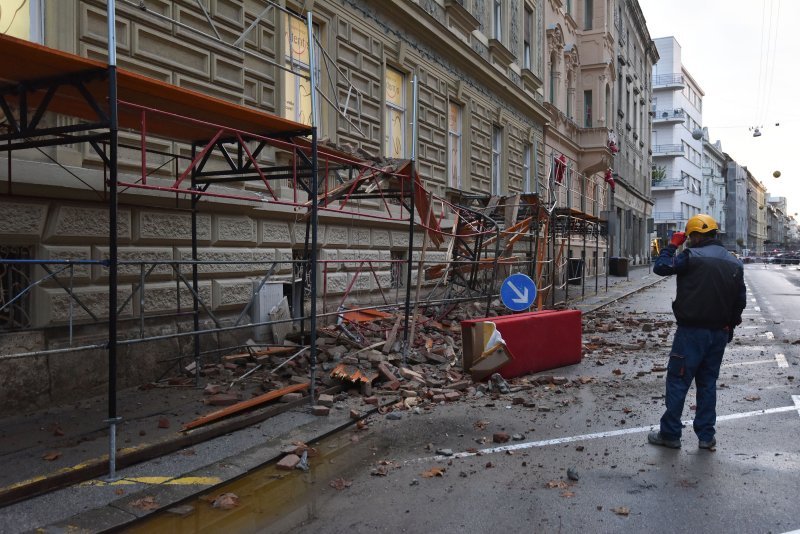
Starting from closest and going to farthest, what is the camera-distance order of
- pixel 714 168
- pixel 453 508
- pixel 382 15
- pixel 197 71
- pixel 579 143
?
pixel 453 508 < pixel 197 71 < pixel 382 15 < pixel 579 143 < pixel 714 168

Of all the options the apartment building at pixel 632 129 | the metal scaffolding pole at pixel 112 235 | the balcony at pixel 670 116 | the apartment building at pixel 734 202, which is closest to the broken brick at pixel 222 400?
the metal scaffolding pole at pixel 112 235

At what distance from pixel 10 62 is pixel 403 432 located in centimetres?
427

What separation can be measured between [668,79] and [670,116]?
4.29 metres

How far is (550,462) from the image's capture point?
5102mm

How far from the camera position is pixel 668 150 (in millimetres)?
73125

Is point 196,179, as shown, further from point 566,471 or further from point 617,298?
point 617,298

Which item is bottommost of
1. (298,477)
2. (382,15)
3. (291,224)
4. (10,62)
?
(298,477)

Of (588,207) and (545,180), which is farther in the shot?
(588,207)

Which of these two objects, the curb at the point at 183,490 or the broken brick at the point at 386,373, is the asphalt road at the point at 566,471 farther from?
the broken brick at the point at 386,373

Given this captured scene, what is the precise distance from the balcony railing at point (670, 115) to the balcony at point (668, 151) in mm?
2926

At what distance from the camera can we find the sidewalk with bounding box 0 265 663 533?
13.7ft

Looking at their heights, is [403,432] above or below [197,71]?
below

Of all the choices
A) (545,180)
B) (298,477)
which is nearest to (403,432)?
(298,477)

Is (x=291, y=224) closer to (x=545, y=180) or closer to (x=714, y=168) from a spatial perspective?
(x=545, y=180)
